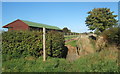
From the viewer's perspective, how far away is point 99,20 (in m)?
13.5

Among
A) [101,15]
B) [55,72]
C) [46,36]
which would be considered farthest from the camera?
[101,15]

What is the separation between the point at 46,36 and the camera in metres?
6.12

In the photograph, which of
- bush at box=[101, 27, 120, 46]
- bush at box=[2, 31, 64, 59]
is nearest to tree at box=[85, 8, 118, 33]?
bush at box=[101, 27, 120, 46]

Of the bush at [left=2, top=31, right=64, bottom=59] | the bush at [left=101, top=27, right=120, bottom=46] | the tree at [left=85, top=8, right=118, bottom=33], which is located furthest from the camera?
the tree at [left=85, top=8, right=118, bottom=33]

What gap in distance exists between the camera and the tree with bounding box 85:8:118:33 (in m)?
13.3

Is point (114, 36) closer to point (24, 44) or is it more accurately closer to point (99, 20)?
point (24, 44)

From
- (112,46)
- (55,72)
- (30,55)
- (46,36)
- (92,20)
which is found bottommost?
(55,72)

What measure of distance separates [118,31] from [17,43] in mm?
6976

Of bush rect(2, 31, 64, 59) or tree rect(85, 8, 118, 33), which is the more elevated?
tree rect(85, 8, 118, 33)

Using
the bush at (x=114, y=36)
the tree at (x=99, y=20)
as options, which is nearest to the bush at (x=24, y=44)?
the bush at (x=114, y=36)

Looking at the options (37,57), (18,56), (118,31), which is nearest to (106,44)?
(118,31)

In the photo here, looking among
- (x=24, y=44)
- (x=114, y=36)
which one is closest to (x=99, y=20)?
(x=114, y=36)

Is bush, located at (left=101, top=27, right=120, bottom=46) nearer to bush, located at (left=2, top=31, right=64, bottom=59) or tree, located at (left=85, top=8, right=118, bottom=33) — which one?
bush, located at (left=2, top=31, right=64, bottom=59)

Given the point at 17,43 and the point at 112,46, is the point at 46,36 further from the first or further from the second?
the point at 112,46
